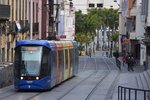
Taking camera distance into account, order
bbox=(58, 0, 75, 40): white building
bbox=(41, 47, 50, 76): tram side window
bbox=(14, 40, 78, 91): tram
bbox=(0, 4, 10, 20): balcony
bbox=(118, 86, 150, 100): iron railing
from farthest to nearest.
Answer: bbox=(58, 0, 75, 40): white building → bbox=(0, 4, 10, 20): balcony → bbox=(41, 47, 50, 76): tram side window → bbox=(14, 40, 78, 91): tram → bbox=(118, 86, 150, 100): iron railing

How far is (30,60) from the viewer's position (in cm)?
3394

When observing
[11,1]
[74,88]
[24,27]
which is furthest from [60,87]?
[24,27]

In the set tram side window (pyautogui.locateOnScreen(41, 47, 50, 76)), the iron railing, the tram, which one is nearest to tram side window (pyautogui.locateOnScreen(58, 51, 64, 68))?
the tram

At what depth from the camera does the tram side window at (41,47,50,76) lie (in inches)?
1335

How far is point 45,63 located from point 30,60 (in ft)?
2.76

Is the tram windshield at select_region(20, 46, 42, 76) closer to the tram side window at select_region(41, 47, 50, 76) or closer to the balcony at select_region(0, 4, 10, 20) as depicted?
the tram side window at select_region(41, 47, 50, 76)

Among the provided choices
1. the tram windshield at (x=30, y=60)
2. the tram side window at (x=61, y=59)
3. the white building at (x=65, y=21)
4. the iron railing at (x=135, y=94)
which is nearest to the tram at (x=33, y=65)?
the tram windshield at (x=30, y=60)

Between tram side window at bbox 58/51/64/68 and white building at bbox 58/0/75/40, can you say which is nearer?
tram side window at bbox 58/51/64/68

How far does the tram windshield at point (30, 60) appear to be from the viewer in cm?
3375

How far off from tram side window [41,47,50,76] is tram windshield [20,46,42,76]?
230 millimetres

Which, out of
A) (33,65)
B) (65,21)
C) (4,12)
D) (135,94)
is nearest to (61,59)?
(33,65)

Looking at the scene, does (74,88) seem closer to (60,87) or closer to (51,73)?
(60,87)

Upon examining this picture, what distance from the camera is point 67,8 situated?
12594cm

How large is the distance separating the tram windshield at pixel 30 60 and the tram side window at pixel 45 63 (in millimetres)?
230
